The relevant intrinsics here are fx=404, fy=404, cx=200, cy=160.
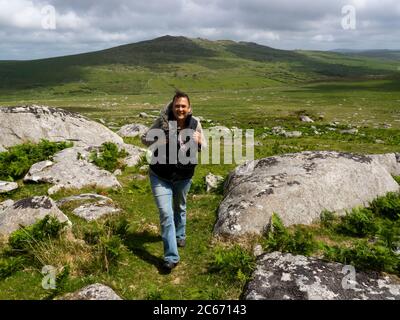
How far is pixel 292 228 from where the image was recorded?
37.0 ft

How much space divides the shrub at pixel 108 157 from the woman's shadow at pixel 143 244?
763cm

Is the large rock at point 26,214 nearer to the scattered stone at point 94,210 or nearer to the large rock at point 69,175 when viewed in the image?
the scattered stone at point 94,210

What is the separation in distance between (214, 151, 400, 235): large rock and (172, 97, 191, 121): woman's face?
3.66 meters

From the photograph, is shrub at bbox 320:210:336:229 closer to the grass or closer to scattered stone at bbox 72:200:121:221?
the grass

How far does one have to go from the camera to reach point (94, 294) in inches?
315

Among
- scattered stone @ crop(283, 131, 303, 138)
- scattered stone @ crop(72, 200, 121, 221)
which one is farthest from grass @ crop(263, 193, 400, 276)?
scattered stone @ crop(283, 131, 303, 138)

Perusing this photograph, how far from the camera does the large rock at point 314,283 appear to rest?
26.2ft

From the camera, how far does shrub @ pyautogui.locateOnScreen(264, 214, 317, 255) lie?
9609mm

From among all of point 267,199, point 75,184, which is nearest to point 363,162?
point 267,199

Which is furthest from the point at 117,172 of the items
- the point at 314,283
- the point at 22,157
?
the point at 314,283

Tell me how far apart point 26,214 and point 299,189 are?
7.98 metres

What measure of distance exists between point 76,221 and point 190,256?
3.95m

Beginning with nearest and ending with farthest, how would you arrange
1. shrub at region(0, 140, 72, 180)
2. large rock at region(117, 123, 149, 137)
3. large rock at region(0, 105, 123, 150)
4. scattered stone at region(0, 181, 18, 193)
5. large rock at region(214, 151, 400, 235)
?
large rock at region(214, 151, 400, 235)
scattered stone at region(0, 181, 18, 193)
shrub at region(0, 140, 72, 180)
large rock at region(0, 105, 123, 150)
large rock at region(117, 123, 149, 137)
